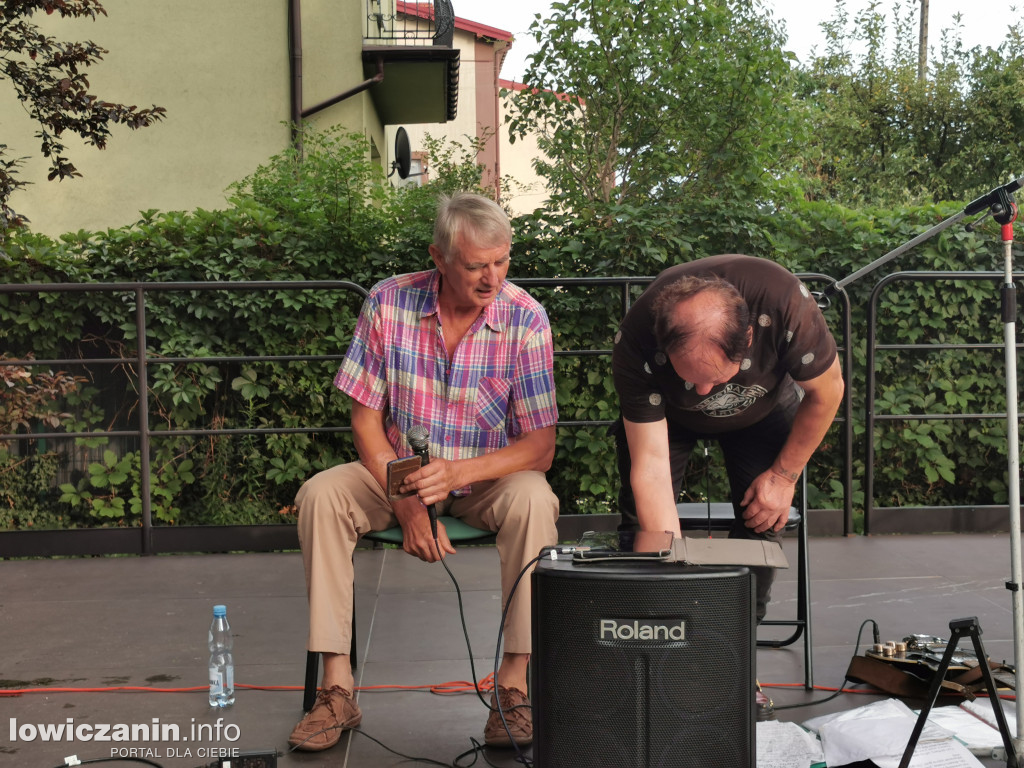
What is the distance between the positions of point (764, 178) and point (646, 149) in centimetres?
97

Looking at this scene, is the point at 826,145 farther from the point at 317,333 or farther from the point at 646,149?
the point at 317,333

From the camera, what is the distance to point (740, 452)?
94.3 inches

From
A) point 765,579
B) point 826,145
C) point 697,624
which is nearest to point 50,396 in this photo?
point 765,579

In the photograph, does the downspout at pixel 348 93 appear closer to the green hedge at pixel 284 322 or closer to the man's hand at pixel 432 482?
the green hedge at pixel 284 322

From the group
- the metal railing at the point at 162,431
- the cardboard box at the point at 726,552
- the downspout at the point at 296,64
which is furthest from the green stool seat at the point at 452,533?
the downspout at the point at 296,64

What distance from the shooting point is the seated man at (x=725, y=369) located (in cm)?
188

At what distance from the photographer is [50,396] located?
153 inches

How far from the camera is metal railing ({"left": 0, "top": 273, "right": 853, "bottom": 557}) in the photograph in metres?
3.77

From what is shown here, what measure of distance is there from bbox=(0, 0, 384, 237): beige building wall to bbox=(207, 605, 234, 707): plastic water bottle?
448 centimetres

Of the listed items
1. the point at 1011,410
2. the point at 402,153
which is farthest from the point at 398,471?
the point at 402,153

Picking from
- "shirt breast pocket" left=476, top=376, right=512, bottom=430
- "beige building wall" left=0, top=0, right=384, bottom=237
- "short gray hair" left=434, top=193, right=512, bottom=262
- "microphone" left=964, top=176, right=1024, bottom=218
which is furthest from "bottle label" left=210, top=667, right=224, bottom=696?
"beige building wall" left=0, top=0, right=384, bottom=237

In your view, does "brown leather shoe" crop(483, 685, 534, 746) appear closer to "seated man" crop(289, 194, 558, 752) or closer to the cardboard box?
"seated man" crop(289, 194, 558, 752)

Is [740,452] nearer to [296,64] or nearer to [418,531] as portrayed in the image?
[418,531]

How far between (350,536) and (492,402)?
0.47 meters
